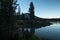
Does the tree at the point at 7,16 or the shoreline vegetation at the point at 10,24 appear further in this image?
the tree at the point at 7,16

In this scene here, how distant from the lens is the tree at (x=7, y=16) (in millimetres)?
38744

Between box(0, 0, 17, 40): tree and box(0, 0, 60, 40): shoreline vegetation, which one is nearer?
box(0, 0, 60, 40): shoreline vegetation

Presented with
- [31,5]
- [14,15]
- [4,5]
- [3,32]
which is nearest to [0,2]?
[4,5]

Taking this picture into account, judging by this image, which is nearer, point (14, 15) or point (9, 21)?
point (9, 21)

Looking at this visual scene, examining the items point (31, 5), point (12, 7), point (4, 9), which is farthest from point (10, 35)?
point (31, 5)

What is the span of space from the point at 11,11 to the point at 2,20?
575cm

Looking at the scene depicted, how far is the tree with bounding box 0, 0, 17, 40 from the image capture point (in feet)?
127

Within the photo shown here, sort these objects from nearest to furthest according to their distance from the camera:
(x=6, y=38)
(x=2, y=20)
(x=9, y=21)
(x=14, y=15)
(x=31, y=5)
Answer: (x=6, y=38)
(x=2, y=20)
(x=9, y=21)
(x=14, y=15)
(x=31, y=5)

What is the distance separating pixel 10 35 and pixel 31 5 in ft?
399

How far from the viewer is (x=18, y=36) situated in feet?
115

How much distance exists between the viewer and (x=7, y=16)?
138ft

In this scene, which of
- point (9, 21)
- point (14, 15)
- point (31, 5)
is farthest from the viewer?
point (31, 5)

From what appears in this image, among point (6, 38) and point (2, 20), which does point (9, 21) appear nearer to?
point (2, 20)

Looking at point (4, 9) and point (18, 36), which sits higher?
point (4, 9)
